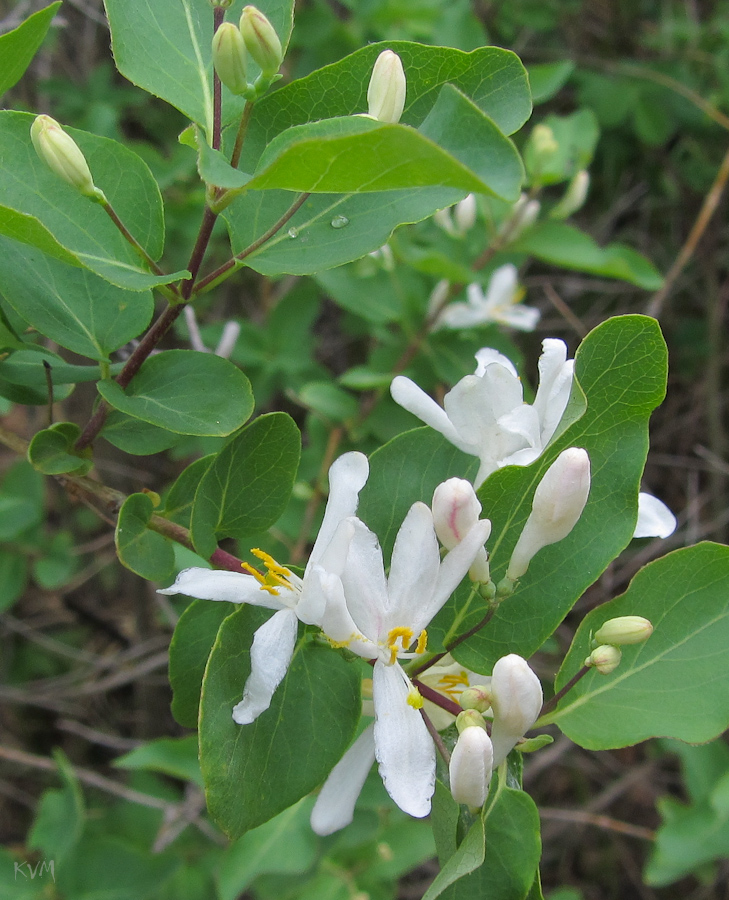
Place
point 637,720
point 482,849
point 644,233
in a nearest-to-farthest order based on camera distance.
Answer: point 482,849 → point 637,720 → point 644,233

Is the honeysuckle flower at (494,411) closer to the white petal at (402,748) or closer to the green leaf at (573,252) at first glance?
the white petal at (402,748)

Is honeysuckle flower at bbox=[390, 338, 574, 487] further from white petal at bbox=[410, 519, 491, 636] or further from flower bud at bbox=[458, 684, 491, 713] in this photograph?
flower bud at bbox=[458, 684, 491, 713]

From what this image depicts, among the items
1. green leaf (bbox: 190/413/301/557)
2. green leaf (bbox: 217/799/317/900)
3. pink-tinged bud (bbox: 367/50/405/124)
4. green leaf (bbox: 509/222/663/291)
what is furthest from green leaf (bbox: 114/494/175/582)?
green leaf (bbox: 509/222/663/291)

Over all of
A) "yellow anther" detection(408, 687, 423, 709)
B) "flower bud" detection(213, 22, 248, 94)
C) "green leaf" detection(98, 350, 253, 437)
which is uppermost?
"flower bud" detection(213, 22, 248, 94)

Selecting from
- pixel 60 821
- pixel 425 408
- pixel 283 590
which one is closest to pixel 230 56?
pixel 425 408

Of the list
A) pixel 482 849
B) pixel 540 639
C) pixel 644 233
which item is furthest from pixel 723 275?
pixel 482 849

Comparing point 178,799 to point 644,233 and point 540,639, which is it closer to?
point 540,639
